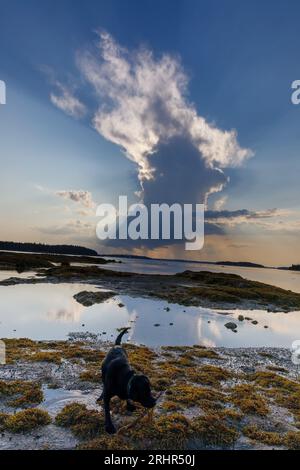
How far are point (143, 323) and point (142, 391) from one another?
63.5 ft

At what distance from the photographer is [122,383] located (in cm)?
712

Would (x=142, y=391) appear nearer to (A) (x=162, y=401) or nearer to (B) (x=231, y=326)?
(A) (x=162, y=401)

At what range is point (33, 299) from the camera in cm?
3394

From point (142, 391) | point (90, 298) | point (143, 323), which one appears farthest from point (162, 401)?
point (90, 298)

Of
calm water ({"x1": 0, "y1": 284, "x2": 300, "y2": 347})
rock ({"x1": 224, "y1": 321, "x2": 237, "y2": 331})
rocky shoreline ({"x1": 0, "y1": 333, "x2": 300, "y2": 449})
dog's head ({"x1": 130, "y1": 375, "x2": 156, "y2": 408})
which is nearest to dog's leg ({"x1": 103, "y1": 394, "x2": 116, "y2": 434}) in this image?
rocky shoreline ({"x1": 0, "y1": 333, "x2": 300, "y2": 449})

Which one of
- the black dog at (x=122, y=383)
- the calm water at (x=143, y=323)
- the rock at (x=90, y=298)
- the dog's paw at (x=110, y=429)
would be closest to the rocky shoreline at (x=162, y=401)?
the dog's paw at (x=110, y=429)

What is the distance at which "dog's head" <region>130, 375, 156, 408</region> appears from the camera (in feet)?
21.7

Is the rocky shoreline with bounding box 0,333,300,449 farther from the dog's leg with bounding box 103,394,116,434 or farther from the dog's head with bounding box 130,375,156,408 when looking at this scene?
the dog's head with bounding box 130,375,156,408

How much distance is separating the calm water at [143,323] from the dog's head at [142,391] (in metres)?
13.0

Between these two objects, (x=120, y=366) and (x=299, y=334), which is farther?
(x=299, y=334)

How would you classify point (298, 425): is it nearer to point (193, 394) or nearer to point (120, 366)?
point (193, 394)

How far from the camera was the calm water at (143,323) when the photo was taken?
21000 millimetres
